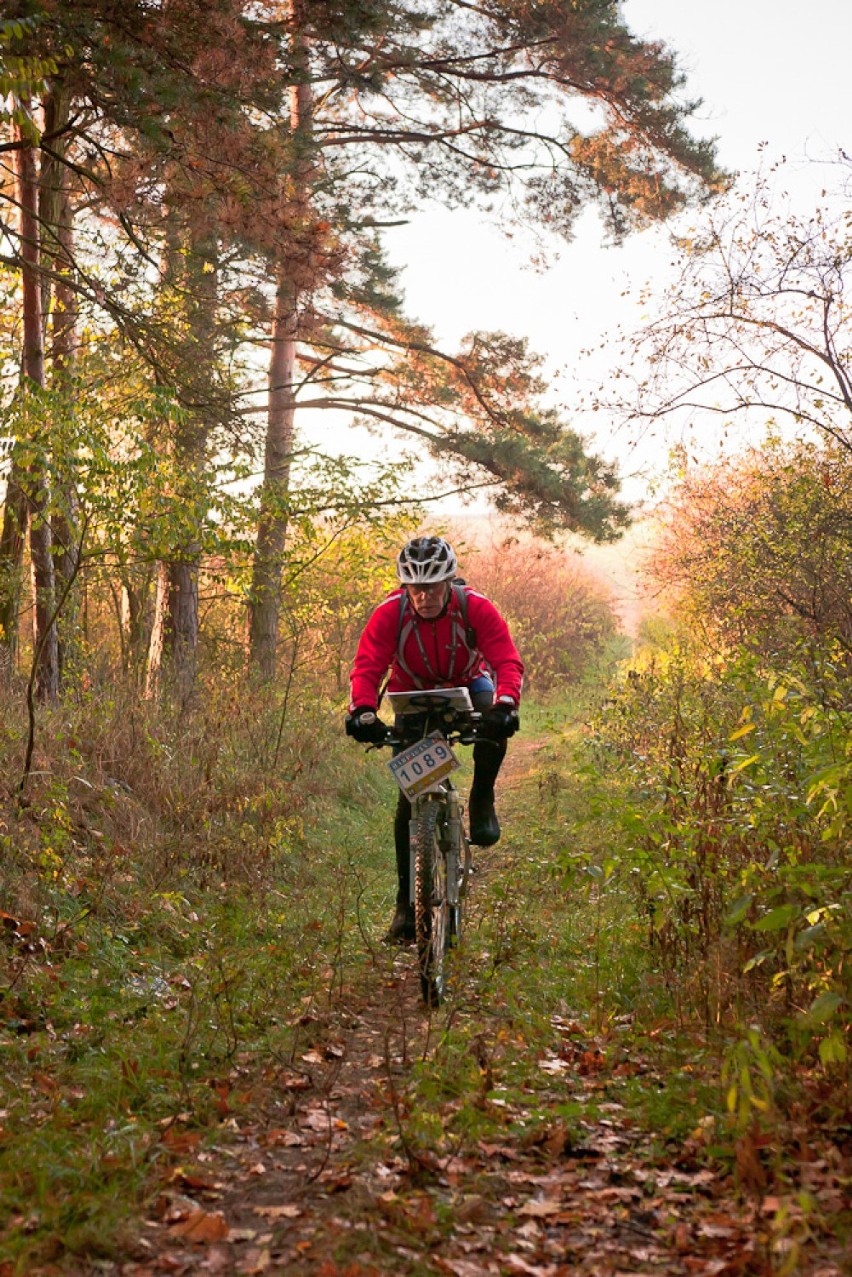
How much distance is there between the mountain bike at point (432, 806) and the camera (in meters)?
6.02

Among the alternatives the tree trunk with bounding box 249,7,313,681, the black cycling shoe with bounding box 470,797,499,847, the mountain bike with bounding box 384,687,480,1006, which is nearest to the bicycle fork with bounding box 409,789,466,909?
the mountain bike with bounding box 384,687,480,1006

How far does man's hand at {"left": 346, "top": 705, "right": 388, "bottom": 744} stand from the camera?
249 inches

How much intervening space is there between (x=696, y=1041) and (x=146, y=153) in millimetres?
8381

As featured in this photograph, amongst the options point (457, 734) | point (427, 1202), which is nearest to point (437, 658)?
point (457, 734)

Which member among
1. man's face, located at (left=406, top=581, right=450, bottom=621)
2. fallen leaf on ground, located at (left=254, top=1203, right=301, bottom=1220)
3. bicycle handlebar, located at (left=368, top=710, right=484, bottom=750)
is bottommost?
fallen leaf on ground, located at (left=254, top=1203, right=301, bottom=1220)

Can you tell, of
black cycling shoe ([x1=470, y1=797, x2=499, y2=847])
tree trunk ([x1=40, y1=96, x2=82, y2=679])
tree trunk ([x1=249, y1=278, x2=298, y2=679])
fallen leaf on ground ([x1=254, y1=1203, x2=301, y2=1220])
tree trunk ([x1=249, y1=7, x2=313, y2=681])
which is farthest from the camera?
tree trunk ([x1=249, y1=278, x2=298, y2=679])

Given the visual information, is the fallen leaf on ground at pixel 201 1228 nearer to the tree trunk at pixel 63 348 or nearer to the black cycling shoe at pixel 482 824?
the black cycling shoe at pixel 482 824

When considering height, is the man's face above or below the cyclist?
above

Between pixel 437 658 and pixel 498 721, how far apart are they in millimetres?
788

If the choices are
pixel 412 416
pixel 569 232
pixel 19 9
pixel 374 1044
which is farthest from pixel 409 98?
pixel 374 1044

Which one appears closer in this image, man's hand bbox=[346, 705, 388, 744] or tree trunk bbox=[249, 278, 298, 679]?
man's hand bbox=[346, 705, 388, 744]

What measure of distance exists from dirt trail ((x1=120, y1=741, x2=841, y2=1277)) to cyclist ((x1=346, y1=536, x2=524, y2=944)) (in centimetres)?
198

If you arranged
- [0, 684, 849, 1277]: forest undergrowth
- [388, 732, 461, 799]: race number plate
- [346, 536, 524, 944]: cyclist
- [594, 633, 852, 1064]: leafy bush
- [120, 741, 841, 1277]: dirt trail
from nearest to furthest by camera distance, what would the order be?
[120, 741, 841, 1277]: dirt trail < [0, 684, 849, 1277]: forest undergrowth < [594, 633, 852, 1064]: leafy bush < [388, 732, 461, 799]: race number plate < [346, 536, 524, 944]: cyclist

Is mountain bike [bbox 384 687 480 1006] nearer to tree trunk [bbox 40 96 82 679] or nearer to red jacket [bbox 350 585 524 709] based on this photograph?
red jacket [bbox 350 585 524 709]
